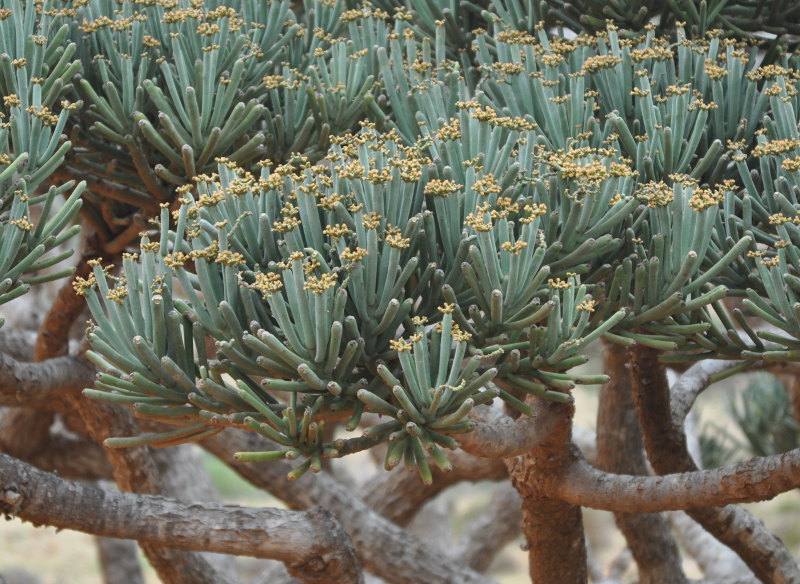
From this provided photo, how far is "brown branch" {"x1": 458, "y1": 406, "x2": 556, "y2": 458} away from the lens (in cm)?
212

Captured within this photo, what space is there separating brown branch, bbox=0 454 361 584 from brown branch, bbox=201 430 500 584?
44.6 inches

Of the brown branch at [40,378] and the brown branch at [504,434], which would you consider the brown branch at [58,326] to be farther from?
the brown branch at [504,434]

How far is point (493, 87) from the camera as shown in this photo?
2.54 metres

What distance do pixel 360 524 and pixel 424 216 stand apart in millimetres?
2216

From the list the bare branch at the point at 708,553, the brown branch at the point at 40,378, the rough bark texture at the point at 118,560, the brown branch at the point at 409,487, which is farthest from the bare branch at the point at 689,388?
the rough bark texture at the point at 118,560

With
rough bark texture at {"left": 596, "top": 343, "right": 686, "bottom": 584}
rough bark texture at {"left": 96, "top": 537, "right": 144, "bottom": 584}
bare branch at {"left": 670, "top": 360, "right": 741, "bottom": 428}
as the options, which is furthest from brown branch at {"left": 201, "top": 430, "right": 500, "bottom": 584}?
rough bark texture at {"left": 96, "top": 537, "right": 144, "bottom": 584}

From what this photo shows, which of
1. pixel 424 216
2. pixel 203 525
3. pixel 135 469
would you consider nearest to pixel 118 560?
pixel 135 469

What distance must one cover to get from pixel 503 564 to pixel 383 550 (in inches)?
347

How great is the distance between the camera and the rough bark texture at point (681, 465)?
9.98 ft

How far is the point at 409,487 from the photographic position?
4.77 metres

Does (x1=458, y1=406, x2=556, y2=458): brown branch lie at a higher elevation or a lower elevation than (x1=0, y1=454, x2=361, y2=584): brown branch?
higher

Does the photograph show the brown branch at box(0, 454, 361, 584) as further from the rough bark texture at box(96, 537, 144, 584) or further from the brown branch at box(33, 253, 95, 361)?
the rough bark texture at box(96, 537, 144, 584)

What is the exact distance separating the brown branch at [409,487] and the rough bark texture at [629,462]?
708 mm

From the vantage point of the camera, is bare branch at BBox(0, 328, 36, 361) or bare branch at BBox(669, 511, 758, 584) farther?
bare branch at BBox(669, 511, 758, 584)
